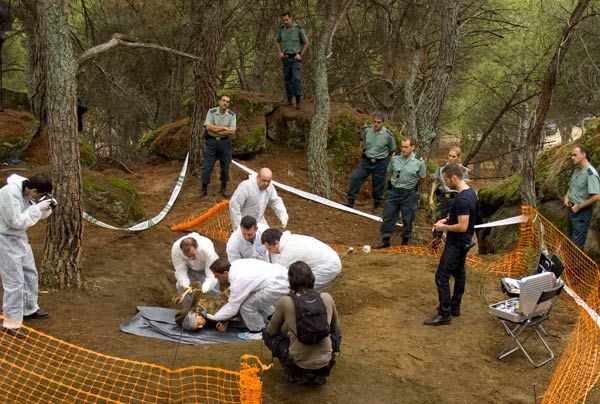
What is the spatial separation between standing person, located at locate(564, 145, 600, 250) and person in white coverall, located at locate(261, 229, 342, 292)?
10.9 feet

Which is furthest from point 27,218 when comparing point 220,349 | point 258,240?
point 258,240

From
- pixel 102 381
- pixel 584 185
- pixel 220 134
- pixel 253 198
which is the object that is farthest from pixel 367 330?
pixel 220 134

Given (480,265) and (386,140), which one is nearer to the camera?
(480,265)

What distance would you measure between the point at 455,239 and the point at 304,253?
4.81 ft

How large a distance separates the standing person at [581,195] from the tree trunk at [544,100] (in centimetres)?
89

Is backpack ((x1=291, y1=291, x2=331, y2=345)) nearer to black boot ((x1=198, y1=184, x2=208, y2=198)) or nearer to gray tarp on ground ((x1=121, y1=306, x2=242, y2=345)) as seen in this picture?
gray tarp on ground ((x1=121, y1=306, x2=242, y2=345))

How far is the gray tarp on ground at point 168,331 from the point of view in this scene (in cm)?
550

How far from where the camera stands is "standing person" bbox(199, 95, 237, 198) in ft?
31.3

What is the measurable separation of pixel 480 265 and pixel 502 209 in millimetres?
2672

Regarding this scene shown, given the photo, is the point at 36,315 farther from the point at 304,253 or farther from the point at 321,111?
the point at 321,111

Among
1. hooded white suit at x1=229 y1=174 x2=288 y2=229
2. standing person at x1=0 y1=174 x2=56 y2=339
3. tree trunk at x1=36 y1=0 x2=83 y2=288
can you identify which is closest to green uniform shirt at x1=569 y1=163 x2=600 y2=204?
hooded white suit at x1=229 y1=174 x2=288 y2=229

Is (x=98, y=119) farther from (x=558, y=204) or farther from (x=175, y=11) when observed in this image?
(x=558, y=204)

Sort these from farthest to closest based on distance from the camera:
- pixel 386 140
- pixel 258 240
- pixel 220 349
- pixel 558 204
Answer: pixel 386 140 < pixel 558 204 < pixel 258 240 < pixel 220 349

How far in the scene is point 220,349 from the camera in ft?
16.3
